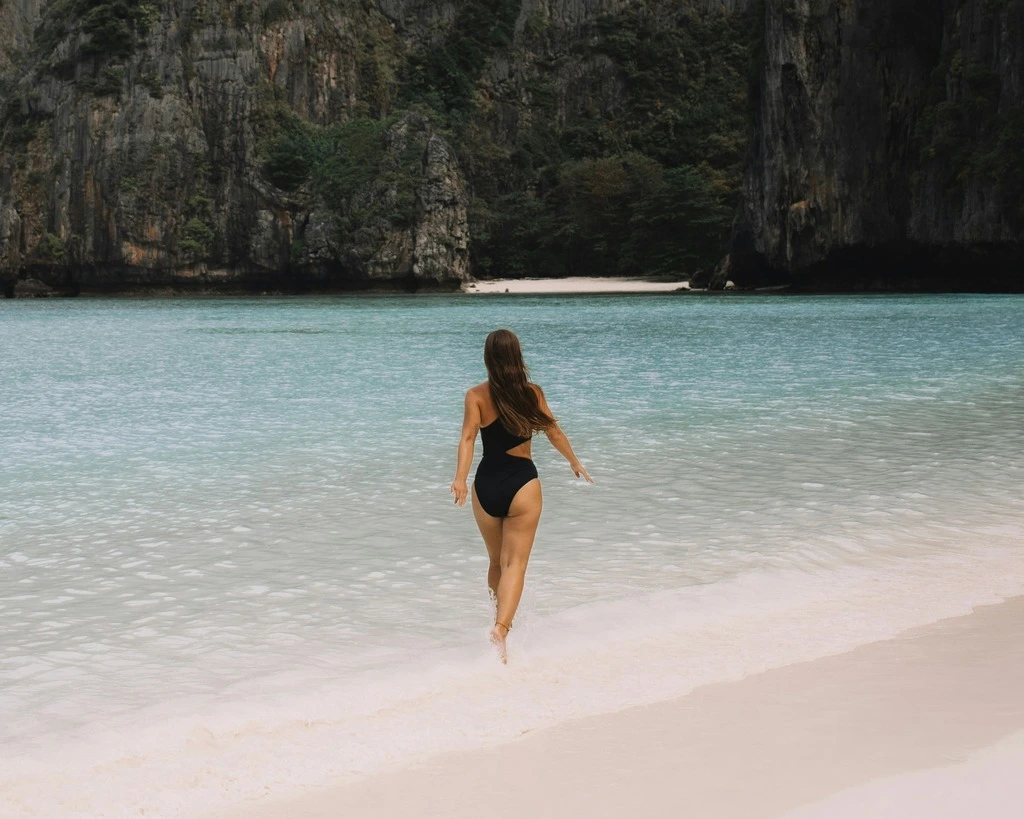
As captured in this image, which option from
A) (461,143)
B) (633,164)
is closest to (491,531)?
(633,164)

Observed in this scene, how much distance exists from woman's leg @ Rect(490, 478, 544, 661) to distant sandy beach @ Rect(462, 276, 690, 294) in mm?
55441

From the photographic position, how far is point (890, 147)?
4453 cm

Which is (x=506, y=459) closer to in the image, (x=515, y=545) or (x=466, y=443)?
(x=466, y=443)

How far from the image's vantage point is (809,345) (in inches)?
804

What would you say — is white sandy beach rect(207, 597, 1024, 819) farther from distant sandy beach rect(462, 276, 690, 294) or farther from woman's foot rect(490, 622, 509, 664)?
distant sandy beach rect(462, 276, 690, 294)

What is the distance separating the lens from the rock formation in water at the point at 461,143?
150 feet

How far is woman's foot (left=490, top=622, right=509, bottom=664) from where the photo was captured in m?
4.15

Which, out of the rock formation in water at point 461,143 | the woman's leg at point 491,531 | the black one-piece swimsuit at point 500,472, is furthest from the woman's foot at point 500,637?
the rock formation in water at point 461,143

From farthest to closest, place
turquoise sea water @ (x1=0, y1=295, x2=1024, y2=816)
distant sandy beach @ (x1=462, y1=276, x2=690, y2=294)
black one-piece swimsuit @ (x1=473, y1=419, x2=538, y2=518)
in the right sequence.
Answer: distant sandy beach @ (x1=462, y1=276, x2=690, y2=294) → black one-piece swimsuit @ (x1=473, y1=419, x2=538, y2=518) → turquoise sea water @ (x1=0, y1=295, x2=1024, y2=816)

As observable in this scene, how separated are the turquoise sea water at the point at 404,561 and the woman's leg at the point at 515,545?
0.64 ft

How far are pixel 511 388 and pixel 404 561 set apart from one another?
6.69 feet

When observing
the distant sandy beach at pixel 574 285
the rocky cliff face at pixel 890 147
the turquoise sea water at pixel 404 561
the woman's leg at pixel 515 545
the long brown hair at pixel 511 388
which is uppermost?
the rocky cliff face at pixel 890 147

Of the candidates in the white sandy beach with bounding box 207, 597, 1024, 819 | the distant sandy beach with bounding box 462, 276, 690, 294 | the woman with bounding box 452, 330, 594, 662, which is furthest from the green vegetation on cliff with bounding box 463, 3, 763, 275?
the white sandy beach with bounding box 207, 597, 1024, 819

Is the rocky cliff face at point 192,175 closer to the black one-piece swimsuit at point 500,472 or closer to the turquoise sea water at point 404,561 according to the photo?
the turquoise sea water at point 404,561
